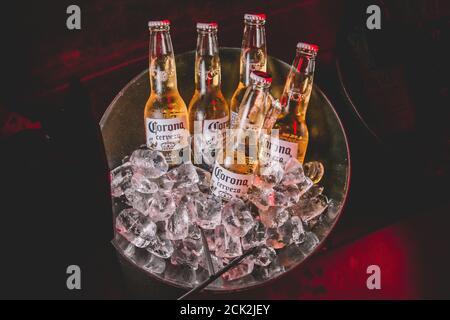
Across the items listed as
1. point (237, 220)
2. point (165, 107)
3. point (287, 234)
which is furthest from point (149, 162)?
point (287, 234)

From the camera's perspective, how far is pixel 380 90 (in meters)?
1.25

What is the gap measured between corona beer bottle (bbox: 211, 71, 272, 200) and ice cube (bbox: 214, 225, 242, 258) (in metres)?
0.10

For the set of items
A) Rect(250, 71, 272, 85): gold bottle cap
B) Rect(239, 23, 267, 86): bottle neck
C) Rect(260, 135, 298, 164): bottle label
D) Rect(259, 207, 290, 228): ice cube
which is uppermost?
Rect(239, 23, 267, 86): bottle neck

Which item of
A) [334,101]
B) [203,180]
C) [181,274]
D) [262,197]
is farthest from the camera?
[334,101]

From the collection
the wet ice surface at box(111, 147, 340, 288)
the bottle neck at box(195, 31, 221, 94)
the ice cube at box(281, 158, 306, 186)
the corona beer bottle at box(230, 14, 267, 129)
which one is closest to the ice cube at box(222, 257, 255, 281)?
the wet ice surface at box(111, 147, 340, 288)

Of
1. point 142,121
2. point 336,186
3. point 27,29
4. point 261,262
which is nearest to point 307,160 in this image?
point 336,186

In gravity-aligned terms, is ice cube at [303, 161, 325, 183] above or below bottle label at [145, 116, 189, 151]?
below

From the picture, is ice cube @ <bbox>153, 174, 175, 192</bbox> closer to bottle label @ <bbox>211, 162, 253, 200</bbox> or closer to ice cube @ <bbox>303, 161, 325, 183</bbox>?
bottle label @ <bbox>211, 162, 253, 200</bbox>

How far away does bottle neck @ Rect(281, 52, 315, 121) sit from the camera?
0.98m

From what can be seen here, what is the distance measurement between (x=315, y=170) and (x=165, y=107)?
424 millimetres

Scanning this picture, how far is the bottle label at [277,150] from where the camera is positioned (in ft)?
3.41

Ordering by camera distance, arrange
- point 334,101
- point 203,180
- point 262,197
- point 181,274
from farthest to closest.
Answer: point 334,101, point 203,180, point 262,197, point 181,274

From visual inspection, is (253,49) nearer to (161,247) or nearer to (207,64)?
(207,64)

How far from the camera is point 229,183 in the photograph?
97cm
